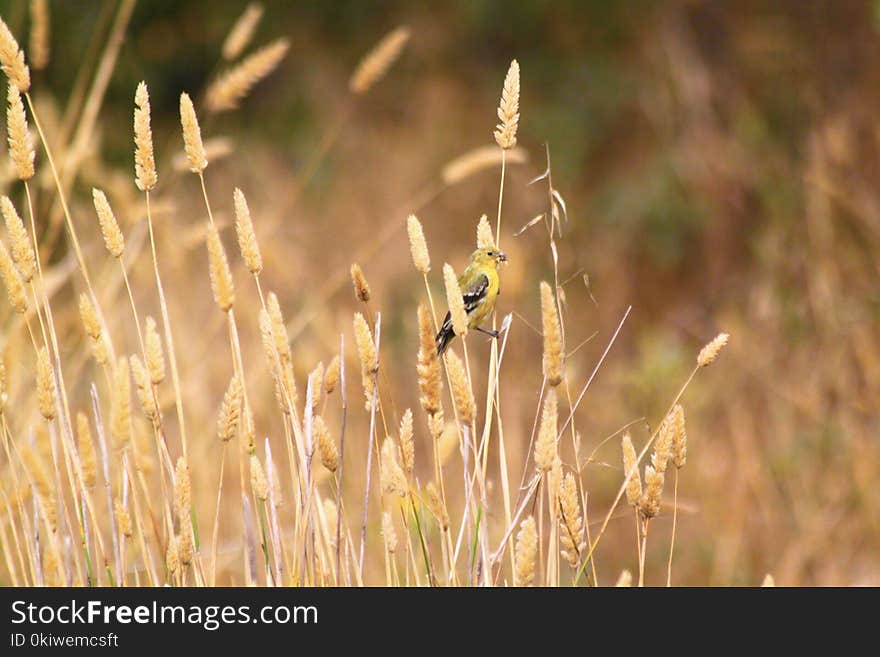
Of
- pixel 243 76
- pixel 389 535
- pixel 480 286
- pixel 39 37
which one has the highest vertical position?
pixel 39 37

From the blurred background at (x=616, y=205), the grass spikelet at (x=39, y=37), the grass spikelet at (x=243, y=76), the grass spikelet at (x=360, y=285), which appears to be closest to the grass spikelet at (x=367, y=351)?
the grass spikelet at (x=360, y=285)

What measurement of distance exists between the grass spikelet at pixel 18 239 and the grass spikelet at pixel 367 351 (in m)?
0.48

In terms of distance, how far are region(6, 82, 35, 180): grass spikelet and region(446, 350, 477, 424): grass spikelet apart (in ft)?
2.24

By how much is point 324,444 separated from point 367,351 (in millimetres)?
155

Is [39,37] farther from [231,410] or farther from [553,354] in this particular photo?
[553,354]

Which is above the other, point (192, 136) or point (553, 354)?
point (192, 136)

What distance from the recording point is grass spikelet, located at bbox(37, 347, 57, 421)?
1566 millimetres

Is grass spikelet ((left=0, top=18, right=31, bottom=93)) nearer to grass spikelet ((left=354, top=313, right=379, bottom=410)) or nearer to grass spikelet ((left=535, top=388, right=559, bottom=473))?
grass spikelet ((left=354, top=313, right=379, bottom=410))

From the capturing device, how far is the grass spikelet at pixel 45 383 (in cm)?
157

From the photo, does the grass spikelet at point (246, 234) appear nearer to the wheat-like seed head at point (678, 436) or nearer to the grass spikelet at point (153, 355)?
the grass spikelet at point (153, 355)

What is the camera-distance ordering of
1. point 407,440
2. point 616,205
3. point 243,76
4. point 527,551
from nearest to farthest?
point 527,551
point 407,440
point 243,76
point 616,205

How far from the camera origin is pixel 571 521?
1606 mm

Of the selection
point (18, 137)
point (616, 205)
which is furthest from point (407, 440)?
point (616, 205)

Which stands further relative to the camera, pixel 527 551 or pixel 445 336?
pixel 445 336
